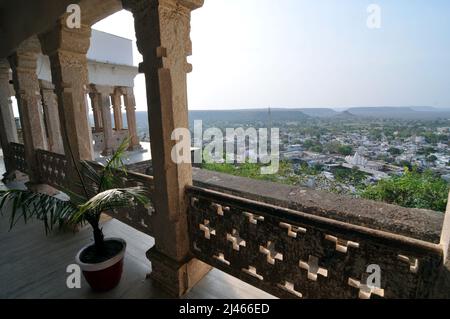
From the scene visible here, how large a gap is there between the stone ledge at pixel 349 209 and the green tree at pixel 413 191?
195cm

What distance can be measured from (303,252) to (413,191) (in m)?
4.73

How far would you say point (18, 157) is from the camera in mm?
5891

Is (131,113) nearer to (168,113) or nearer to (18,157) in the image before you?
(18,157)

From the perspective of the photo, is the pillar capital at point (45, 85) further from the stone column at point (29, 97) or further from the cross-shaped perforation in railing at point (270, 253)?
the cross-shaped perforation in railing at point (270, 253)

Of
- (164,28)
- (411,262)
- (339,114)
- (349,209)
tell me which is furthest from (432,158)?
(339,114)

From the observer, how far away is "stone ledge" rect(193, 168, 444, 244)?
2.94 m

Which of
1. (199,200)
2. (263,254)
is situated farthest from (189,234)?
(263,254)

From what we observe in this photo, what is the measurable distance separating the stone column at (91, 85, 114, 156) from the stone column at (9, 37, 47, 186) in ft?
18.6

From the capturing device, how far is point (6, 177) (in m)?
6.56

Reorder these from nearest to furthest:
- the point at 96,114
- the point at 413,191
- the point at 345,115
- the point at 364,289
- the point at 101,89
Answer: the point at 364,289 → the point at 413,191 → the point at 101,89 → the point at 96,114 → the point at 345,115

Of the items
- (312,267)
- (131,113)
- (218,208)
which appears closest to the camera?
(312,267)

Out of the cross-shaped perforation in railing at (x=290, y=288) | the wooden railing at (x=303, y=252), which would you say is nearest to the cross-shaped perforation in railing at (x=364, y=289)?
the wooden railing at (x=303, y=252)
